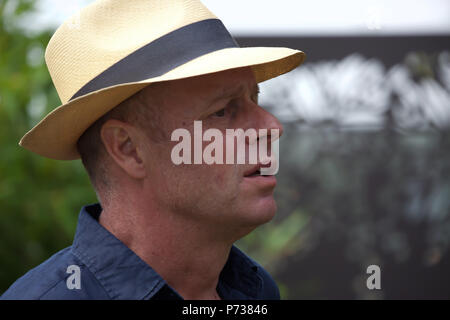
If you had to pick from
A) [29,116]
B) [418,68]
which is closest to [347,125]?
[418,68]

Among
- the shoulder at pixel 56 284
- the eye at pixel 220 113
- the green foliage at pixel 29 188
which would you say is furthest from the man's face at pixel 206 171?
the green foliage at pixel 29 188

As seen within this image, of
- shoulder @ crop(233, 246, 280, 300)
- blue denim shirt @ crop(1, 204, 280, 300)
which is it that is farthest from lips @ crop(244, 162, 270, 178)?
shoulder @ crop(233, 246, 280, 300)

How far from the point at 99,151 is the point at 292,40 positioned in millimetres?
4194

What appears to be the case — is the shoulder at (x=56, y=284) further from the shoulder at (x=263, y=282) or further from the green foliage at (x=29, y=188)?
the green foliage at (x=29, y=188)

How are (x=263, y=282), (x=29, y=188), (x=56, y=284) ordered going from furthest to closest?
(x=29, y=188) → (x=263, y=282) → (x=56, y=284)

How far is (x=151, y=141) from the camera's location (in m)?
2.02

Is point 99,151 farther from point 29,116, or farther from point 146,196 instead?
point 29,116

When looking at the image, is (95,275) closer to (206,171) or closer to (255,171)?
(206,171)

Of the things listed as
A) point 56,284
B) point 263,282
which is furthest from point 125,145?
point 263,282

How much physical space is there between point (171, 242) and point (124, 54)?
0.63 meters

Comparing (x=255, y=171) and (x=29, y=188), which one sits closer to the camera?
(x=255, y=171)

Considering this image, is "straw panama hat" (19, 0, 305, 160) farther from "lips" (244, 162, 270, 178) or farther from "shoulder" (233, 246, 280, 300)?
"shoulder" (233, 246, 280, 300)

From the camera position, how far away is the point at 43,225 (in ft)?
13.9

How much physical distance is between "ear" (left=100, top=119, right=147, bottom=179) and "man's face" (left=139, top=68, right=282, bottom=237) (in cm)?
4
